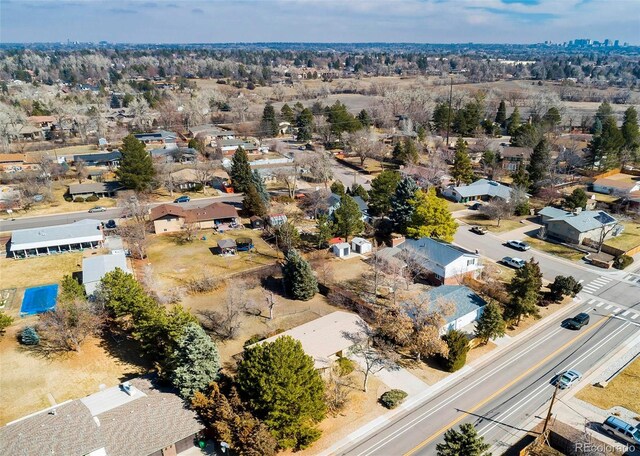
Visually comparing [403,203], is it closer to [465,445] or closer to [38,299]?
[465,445]

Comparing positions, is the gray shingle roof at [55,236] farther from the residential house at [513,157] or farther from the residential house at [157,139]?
the residential house at [513,157]

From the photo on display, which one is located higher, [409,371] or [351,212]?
[351,212]

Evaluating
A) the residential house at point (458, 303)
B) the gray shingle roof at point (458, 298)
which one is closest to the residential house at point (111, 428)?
the residential house at point (458, 303)

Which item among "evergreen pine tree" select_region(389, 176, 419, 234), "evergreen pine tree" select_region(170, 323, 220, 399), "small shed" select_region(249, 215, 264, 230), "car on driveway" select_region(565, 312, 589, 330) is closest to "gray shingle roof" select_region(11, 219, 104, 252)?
"small shed" select_region(249, 215, 264, 230)

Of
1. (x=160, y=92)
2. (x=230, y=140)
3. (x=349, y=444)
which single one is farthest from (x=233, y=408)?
(x=160, y=92)

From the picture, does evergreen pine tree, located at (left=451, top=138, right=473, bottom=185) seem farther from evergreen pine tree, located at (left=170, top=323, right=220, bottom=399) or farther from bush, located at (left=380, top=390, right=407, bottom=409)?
evergreen pine tree, located at (left=170, top=323, right=220, bottom=399)

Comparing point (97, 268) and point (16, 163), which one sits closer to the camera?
point (97, 268)

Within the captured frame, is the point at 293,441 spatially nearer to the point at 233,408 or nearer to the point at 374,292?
A: the point at 233,408

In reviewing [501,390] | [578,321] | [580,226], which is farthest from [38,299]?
[580,226]
